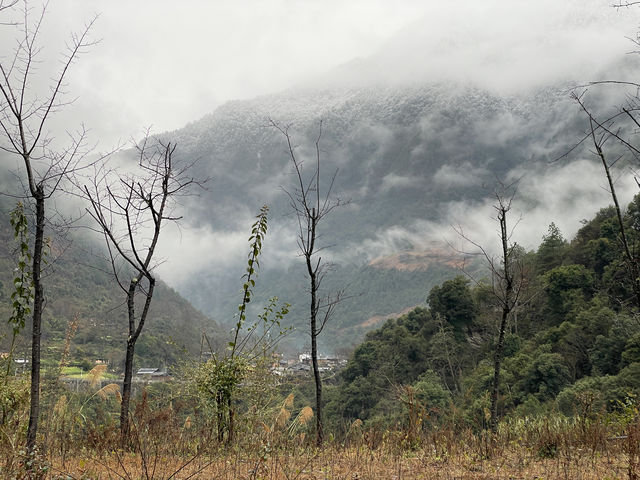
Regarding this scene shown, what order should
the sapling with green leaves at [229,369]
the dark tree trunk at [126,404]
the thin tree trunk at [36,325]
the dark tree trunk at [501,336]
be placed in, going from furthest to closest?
the dark tree trunk at [501,336], the sapling with green leaves at [229,369], the dark tree trunk at [126,404], the thin tree trunk at [36,325]

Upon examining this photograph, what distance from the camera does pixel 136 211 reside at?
7.83m

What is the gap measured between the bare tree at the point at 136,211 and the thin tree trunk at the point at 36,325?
8.62ft

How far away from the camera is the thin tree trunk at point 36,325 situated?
4.45m

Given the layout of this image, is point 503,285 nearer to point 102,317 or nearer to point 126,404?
point 126,404

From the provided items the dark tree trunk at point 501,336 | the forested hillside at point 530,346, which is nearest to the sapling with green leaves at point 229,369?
the dark tree trunk at point 501,336

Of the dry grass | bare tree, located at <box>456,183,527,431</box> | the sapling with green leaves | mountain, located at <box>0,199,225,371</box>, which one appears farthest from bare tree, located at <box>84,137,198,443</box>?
Answer: mountain, located at <box>0,199,225,371</box>

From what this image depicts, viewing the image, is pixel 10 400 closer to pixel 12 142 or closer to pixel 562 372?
pixel 12 142

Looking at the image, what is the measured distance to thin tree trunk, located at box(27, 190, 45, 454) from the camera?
4445 millimetres

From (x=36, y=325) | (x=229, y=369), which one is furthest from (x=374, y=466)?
(x=36, y=325)

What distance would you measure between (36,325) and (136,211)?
3539 mm

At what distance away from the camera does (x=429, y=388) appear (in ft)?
88.9

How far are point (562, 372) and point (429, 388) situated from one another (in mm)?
6980

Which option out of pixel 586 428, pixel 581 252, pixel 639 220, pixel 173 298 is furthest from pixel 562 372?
pixel 173 298

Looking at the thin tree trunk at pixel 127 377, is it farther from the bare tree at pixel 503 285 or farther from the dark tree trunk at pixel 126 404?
the bare tree at pixel 503 285
